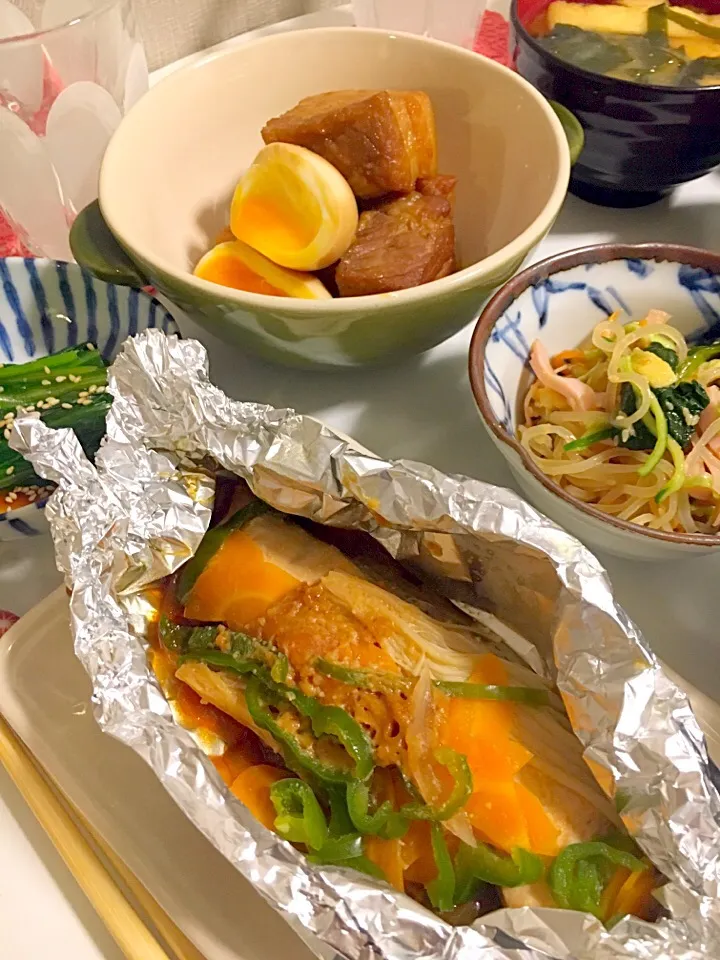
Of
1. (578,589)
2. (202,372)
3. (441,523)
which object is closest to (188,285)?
(202,372)

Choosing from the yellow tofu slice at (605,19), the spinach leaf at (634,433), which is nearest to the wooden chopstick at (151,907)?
the spinach leaf at (634,433)

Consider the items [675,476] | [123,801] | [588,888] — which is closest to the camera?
A: [588,888]

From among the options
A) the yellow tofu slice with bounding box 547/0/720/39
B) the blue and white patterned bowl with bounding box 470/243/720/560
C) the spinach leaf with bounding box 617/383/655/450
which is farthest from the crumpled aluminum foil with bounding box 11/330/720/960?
the yellow tofu slice with bounding box 547/0/720/39

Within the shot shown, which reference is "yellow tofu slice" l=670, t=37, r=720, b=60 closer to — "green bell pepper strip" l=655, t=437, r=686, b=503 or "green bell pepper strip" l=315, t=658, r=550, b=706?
"green bell pepper strip" l=655, t=437, r=686, b=503

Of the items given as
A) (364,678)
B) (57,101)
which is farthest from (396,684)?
(57,101)

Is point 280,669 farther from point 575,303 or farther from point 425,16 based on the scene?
point 425,16

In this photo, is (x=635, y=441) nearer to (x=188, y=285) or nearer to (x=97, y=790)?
(x=188, y=285)
